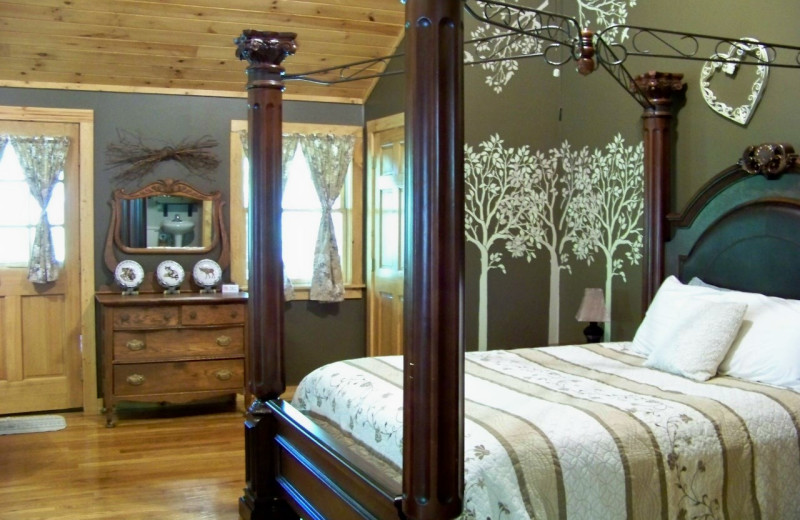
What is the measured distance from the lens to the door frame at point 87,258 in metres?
5.59

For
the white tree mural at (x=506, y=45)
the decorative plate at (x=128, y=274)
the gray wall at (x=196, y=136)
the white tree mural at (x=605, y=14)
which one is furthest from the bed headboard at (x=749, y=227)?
the decorative plate at (x=128, y=274)

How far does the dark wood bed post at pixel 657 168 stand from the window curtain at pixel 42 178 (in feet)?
12.1

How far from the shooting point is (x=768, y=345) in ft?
10.4

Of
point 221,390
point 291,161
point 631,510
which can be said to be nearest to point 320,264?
point 291,161

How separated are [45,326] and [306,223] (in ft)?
6.31

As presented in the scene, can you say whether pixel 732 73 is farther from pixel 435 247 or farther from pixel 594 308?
pixel 435 247

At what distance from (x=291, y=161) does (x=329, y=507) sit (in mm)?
3630

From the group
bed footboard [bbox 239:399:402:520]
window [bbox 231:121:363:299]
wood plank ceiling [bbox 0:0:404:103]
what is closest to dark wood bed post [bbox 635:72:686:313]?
wood plank ceiling [bbox 0:0:404:103]

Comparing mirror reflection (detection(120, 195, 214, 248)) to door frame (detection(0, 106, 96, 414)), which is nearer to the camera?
door frame (detection(0, 106, 96, 414))

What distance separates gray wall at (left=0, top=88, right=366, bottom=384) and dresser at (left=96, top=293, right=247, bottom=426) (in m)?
0.52

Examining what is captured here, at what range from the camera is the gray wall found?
5.63 meters

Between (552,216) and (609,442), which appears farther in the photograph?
(552,216)

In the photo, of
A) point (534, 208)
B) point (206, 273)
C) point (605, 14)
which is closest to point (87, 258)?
point (206, 273)

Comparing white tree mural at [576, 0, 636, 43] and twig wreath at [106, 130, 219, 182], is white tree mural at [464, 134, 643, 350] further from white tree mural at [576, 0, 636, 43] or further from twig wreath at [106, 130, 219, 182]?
twig wreath at [106, 130, 219, 182]
